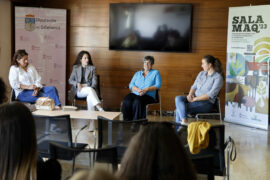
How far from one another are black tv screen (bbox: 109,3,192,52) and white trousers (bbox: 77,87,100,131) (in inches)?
60.7

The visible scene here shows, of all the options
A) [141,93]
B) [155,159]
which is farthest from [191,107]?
[155,159]

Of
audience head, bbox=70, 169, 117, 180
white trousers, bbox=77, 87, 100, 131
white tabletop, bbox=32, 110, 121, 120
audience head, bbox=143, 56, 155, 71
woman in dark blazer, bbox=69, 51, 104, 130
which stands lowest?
white tabletop, bbox=32, 110, 121, 120

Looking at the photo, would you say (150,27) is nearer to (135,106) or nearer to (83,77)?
(83,77)

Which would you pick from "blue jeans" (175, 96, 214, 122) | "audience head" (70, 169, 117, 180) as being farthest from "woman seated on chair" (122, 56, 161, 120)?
"audience head" (70, 169, 117, 180)

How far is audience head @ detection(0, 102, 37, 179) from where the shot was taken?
1.80 m

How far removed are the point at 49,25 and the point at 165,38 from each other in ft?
7.88

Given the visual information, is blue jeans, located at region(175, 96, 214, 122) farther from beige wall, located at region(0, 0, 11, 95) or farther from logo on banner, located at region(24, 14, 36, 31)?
beige wall, located at region(0, 0, 11, 95)

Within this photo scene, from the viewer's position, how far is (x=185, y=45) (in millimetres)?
7348

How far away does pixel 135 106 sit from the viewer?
6.16 meters

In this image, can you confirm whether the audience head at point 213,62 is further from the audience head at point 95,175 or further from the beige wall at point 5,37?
the audience head at point 95,175

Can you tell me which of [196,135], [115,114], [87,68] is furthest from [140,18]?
[196,135]

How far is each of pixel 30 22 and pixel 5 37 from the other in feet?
1.92

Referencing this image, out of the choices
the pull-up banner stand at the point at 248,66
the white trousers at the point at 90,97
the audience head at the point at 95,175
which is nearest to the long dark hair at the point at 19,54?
the white trousers at the point at 90,97

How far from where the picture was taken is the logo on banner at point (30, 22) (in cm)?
755
